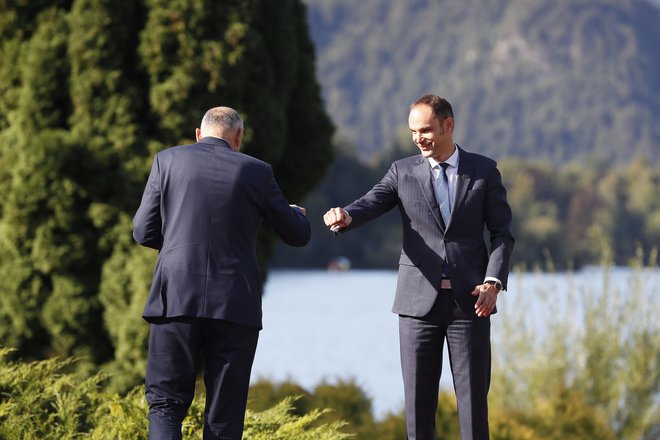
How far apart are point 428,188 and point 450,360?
0.80m

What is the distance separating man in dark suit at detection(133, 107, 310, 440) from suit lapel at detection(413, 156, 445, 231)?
69 cm

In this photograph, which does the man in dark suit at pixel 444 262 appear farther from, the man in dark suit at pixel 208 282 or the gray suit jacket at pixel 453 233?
the man in dark suit at pixel 208 282

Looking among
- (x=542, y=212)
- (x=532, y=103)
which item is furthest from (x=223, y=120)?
(x=532, y=103)

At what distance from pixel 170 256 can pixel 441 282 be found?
4.07 ft

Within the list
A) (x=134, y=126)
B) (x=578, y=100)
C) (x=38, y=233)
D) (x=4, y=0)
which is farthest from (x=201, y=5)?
(x=578, y=100)

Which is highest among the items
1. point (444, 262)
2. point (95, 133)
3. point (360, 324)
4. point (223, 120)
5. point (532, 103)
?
point (532, 103)

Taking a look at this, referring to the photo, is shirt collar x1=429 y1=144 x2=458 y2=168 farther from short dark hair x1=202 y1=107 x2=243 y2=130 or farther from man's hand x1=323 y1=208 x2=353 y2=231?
short dark hair x1=202 y1=107 x2=243 y2=130

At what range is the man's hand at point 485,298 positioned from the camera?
4199 mm

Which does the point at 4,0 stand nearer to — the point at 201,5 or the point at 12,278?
the point at 201,5

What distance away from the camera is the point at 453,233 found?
4.41 metres

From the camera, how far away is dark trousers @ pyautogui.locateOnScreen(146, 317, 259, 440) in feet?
12.9

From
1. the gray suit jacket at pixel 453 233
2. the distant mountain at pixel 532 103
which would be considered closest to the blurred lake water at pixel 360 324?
the gray suit jacket at pixel 453 233

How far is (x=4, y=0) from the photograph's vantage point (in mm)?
8391

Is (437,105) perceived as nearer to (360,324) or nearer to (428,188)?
(428,188)
